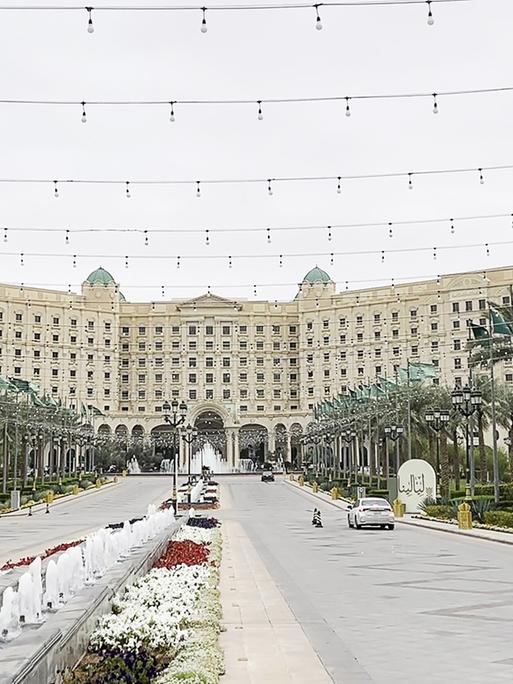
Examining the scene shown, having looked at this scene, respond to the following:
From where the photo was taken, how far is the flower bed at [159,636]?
756 cm

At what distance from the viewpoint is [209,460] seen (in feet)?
394

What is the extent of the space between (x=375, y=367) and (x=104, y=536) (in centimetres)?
10953

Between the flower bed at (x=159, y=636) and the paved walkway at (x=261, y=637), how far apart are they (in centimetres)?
26

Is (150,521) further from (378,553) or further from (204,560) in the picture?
(378,553)

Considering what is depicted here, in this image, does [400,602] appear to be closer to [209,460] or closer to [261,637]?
[261,637]

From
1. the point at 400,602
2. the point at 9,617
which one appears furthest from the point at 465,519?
the point at 9,617

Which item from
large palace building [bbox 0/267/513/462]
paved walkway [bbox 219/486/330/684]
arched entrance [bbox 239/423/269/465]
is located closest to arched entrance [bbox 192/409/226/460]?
large palace building [bbox 0/267/513/462]

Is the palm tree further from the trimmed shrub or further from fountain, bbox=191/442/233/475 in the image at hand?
fountain, bbox=191/442/233/475

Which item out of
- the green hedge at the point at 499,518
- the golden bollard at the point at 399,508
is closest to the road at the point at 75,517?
the golden bollard at the point at 399,508

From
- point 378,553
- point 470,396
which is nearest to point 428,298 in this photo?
point 470,396

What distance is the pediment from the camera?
132875 mm

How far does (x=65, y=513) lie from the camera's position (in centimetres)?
5050

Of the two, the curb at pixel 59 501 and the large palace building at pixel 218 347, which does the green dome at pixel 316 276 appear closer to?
the large palace building at pixel 218 347

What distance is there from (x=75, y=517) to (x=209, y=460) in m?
74.1
